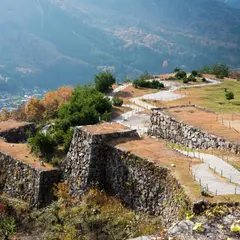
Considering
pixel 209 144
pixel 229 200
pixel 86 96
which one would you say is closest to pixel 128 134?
pixel 209 144

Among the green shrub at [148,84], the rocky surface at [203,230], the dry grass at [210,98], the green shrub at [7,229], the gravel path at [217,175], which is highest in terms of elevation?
the green shrub at [148,84]

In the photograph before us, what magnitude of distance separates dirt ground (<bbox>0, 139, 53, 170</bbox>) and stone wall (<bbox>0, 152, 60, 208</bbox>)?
15.2 inches

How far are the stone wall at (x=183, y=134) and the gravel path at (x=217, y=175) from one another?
75.3 inches

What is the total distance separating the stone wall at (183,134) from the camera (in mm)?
22172

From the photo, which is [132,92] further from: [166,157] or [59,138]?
[166,157]

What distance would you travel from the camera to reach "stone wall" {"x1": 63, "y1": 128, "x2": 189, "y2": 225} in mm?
17234

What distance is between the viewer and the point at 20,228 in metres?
22.4

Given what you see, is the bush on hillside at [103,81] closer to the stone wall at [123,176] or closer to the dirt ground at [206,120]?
the dirt ground at [206,120]

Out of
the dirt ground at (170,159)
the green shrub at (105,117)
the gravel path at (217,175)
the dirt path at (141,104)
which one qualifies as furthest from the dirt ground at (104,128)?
the green shrub at (105,117)

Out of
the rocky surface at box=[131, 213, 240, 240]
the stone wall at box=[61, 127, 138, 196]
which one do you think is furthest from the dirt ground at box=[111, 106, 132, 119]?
the rocky surface at box=[131, 213, 240, 240]

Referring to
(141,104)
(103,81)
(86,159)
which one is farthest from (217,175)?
(103,81)

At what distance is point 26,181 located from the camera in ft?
86.5

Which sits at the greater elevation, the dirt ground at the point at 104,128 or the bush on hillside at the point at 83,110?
the dirt ground at the point at 104,128

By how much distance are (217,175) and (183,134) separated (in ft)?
27.1
